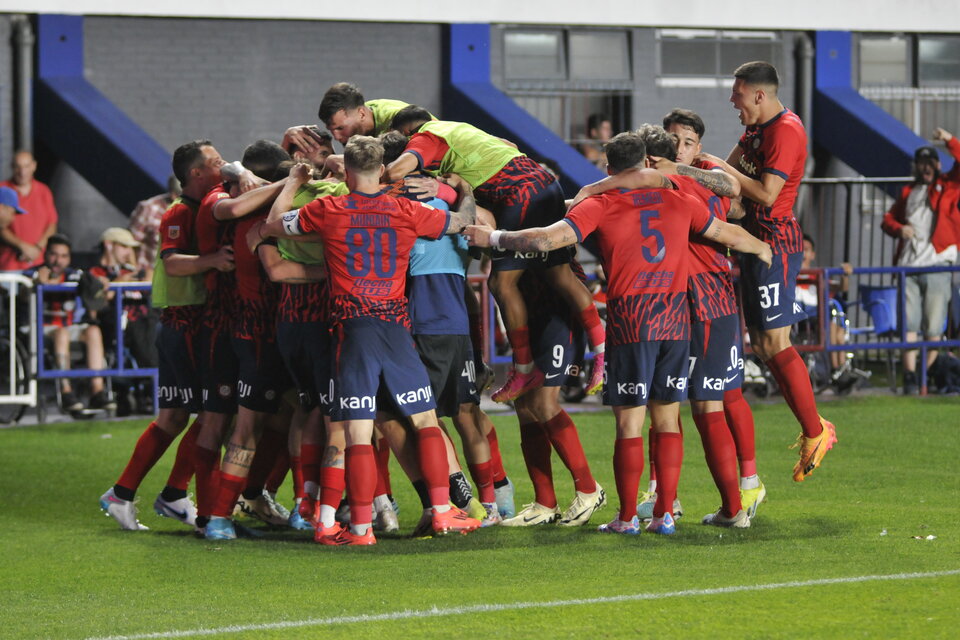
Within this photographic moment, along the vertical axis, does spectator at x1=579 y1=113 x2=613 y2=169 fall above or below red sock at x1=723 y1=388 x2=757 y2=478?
above

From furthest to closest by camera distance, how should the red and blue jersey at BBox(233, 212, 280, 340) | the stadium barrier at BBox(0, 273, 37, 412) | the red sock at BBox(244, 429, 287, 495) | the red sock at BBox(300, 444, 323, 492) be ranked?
the stadium barrier at BBox(0, 273, 37, 412) → the red sock at BBox(244, 429, 287, 495) → the red sock at BBox(300, 444, 323, 492) → the red and blue jersey at BBox(233, 212, 280, 340)

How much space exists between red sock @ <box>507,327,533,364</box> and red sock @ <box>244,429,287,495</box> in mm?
1389

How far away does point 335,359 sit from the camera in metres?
7.53

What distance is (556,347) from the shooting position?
834 cm

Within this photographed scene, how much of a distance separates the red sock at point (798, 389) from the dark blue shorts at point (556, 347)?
44.4 inches

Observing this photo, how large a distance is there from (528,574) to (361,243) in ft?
6.15

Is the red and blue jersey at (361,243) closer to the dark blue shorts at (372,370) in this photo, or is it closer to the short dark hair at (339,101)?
the dark blue shorts at (372,370)

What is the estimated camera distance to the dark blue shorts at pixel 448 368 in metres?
7.95

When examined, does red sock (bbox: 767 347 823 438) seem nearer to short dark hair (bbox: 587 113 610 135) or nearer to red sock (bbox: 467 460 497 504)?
red sock (bbox: 467 460 497 504)

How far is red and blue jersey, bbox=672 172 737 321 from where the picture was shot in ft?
25.8

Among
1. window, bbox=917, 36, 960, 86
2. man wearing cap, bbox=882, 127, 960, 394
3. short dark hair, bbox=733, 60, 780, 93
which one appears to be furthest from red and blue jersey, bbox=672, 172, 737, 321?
window, bbox=917, 36, 960, 86

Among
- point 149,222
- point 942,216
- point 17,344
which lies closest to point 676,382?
point 17,344

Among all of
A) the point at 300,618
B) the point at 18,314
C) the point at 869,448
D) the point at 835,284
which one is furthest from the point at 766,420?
the point at 300,618

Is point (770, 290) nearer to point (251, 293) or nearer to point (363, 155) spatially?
point (363, 155)
